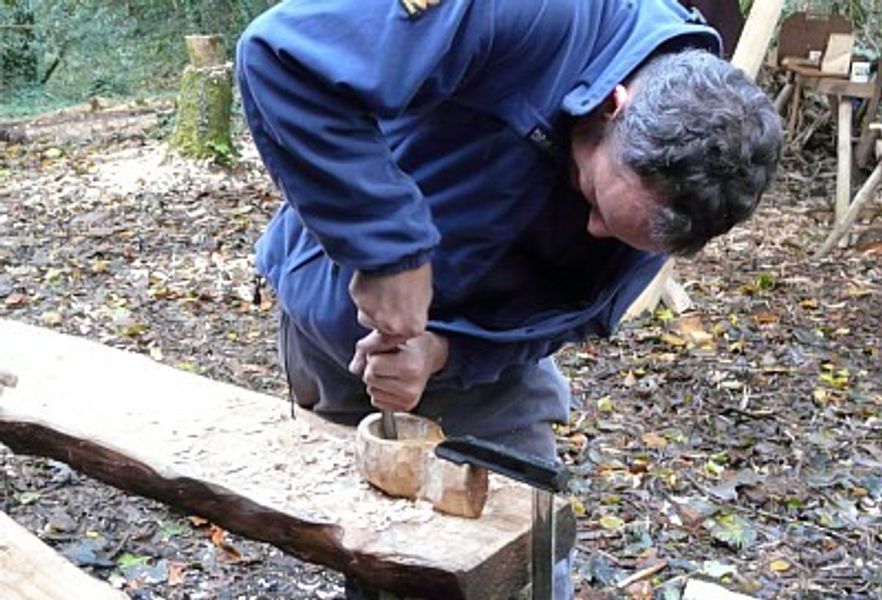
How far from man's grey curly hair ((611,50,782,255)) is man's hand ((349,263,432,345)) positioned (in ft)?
1.00

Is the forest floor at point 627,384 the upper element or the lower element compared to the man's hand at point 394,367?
lower

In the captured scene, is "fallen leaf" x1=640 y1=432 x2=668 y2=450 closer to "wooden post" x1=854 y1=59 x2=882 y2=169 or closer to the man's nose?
the man's nose

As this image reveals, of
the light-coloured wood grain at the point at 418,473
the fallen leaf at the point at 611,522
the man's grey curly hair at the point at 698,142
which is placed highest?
the man's grey curly hair at the point at 698,142

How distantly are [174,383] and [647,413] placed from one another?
2.32m

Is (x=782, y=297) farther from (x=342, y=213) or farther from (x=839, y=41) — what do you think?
(x=342, y=213)

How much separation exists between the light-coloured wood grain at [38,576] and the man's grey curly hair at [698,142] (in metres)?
0.84

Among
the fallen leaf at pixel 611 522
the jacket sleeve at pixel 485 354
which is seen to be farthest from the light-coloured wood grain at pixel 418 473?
the fallen leaf at pixel 611 522

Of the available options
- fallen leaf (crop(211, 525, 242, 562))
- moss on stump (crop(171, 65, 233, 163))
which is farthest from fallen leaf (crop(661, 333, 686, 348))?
moss on stump (crop(171, 65, 233, 163))

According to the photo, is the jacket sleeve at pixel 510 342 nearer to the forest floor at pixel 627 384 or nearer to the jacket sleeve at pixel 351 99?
the jacket sleeve at pixel 351 99

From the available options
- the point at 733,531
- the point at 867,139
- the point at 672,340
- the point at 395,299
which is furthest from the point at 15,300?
the point at 867,139

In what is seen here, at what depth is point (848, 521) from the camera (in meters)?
3.25

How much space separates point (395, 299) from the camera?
1.45 m

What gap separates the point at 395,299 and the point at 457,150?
26cm

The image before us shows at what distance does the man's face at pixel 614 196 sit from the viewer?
4.34ft
